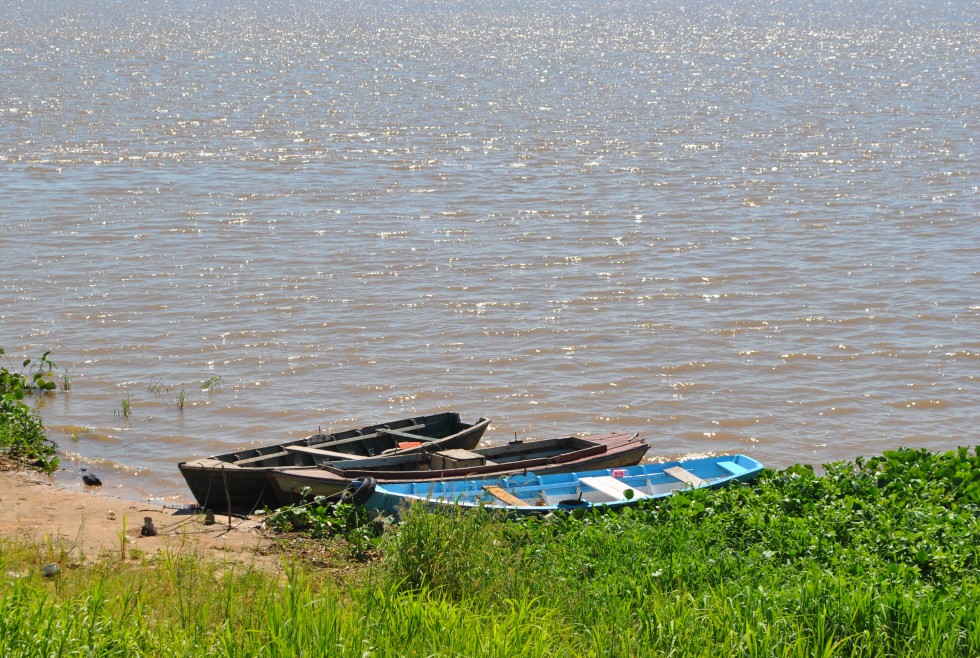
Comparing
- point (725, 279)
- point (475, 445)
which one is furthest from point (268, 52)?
point (475, 445)

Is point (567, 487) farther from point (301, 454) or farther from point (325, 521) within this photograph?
point (301, 454)

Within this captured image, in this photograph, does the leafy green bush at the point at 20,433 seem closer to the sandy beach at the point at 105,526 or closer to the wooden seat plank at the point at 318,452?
the sandy beach at the point at 105,526

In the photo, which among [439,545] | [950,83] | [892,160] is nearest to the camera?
[439,545]

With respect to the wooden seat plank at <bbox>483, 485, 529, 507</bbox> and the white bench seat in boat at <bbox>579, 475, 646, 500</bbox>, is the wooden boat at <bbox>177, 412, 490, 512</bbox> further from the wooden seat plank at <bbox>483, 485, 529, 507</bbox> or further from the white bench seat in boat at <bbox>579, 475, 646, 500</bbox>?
the white bench seat in boat at <bbox>579, 475, 646, 500</bbox>

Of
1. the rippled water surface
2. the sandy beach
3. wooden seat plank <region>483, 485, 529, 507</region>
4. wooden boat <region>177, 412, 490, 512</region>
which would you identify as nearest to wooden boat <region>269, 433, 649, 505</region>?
wooden boat <region>177, 412, 490, 512</region>

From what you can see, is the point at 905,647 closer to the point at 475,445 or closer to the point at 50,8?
the point at 475,445

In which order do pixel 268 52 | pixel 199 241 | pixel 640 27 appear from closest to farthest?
pixel 199 241
pixel 268 52
pixel 640 27

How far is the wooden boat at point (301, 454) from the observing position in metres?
11.5

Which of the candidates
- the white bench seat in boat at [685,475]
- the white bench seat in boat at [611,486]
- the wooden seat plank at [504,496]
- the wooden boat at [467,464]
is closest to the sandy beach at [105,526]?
the wooden boat at [467,464]

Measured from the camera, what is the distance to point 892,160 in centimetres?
2886

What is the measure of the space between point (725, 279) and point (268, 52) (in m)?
40.6

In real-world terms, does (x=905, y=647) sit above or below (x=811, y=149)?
below

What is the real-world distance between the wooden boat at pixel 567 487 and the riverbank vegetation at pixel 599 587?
12.8 inches

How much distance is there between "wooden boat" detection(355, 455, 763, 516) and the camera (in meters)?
10.7
